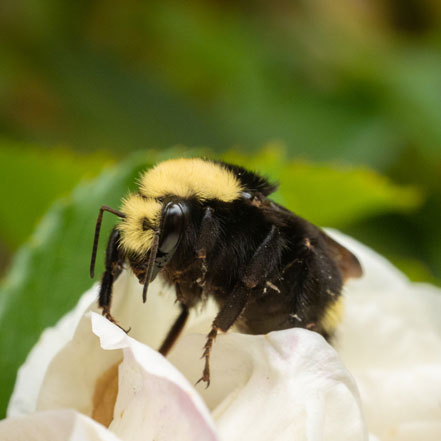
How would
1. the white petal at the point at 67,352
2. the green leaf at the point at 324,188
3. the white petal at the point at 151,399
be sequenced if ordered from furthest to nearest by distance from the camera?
1. the green leaf at the point at 324,188
2. the white petal at the point at 67,352
3. the white petal at the point at 151,399

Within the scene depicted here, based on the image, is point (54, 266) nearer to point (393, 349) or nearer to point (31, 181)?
point (393, 349)

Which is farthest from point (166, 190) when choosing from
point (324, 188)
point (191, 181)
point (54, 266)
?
point (324, 188)

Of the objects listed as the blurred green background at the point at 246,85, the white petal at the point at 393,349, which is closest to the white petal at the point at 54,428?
the white petal at the point at 393,349

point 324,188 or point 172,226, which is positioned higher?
point 324,188

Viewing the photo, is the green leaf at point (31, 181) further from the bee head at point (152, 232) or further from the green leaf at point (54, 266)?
the bee head at point (152, 232)

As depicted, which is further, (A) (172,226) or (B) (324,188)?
(B) (324,188)

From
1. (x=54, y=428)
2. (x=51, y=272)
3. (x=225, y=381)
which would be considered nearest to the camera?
(x=54, y=428)

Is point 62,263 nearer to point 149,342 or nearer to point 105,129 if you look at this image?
point 149,342
